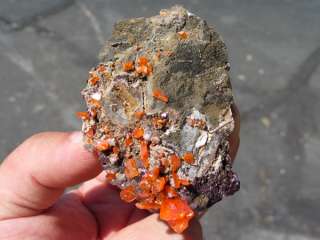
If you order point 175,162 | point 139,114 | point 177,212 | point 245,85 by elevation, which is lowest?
point 245,85

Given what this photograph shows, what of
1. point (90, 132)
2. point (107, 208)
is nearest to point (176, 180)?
point (90, 132)

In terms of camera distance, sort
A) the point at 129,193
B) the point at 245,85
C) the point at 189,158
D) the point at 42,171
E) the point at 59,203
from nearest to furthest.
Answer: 1. the point at 189,158
2. the point at 129,193
3. the point at 42,171
4. the point at 59,203
5. the point at 245,85

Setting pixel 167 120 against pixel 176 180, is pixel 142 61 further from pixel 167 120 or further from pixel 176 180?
pixel 176 180

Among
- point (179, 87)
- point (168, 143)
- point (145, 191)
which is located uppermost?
point (179, 87)

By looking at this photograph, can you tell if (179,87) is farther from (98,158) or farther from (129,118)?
(98,158)

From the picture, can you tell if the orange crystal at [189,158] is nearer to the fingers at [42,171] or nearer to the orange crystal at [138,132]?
the orange crystal at [138,132]

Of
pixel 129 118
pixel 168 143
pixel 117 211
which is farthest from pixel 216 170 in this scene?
pixel 117 211

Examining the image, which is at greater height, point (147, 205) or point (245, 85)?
point (147, 205)

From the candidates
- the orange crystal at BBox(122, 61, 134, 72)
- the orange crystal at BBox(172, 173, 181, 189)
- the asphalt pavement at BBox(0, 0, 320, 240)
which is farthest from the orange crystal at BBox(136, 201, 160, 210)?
the asphalt pavement at BBox(0, 0, 320, 240)
